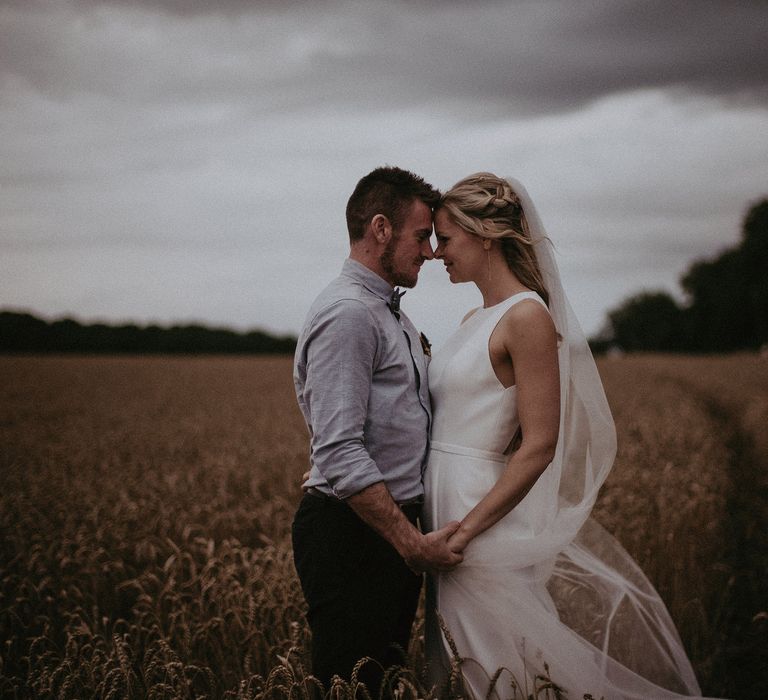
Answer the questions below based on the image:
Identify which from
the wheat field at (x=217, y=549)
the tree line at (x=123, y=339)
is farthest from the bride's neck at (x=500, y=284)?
the tree line at (x=123, y=339)

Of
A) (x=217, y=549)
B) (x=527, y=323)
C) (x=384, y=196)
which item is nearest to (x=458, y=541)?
(x=527, y=323)

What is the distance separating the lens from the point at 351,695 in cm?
245

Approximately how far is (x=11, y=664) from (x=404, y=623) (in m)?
2.75

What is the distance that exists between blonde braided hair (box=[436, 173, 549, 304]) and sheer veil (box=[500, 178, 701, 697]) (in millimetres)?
49

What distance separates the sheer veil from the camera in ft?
10.5

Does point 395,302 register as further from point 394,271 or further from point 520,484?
point 520,484

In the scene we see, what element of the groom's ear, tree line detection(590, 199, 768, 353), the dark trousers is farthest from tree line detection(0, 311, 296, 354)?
the groom's ear

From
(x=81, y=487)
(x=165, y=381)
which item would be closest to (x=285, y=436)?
(x=81, y=487)

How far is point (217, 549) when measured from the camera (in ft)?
20.4

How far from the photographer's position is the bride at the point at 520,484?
2869 millimetres

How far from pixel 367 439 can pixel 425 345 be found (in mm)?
758

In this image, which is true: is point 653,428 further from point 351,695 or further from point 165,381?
point 165,381

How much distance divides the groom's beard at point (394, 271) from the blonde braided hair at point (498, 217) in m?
0.33

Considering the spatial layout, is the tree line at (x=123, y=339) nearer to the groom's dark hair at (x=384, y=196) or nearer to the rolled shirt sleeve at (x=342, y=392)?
the groom's dark hair at (x=384, y=196)
